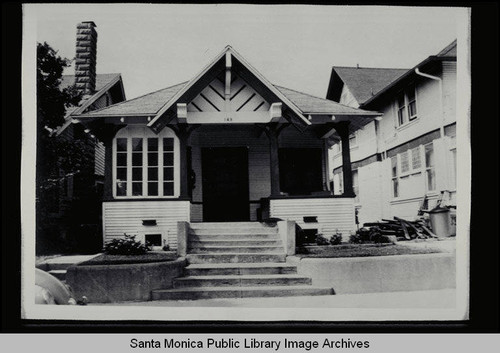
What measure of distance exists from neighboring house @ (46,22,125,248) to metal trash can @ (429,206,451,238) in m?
6.12

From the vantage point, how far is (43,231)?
7.09m

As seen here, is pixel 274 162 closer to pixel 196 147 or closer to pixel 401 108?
pixel 196 147

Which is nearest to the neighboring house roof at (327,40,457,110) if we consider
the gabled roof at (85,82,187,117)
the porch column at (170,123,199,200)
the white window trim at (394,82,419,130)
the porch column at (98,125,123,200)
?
the white window trim at (394,82,419,130)

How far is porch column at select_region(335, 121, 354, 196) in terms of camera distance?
1100 centimetres

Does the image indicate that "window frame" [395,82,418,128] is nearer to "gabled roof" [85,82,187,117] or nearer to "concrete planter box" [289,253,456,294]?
"concrete planter box" [289,253,456,294]

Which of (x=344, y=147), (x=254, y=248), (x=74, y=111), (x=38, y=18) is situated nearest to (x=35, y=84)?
(x=38, y=18)

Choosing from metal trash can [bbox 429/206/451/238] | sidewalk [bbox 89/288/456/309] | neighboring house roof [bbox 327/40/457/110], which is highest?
neighboring house roof [bbox 327/40/457/110]

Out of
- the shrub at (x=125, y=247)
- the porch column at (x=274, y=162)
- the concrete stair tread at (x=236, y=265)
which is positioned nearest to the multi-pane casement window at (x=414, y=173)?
the porch column at (x=274, y=162)

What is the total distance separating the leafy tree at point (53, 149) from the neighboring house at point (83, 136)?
5cm

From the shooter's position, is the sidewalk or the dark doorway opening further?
the dark doorway opening

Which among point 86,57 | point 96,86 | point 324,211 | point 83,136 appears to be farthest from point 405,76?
point 83,136

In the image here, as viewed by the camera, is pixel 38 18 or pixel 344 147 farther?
pixel 344 147
